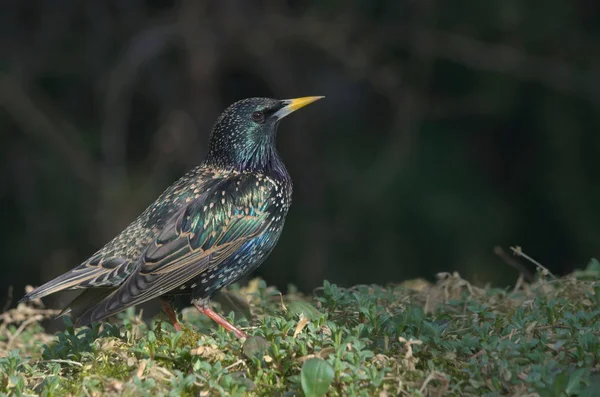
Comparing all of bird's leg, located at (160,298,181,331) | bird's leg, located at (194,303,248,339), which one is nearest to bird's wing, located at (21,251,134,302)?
bird's leg, located at (160,298,181,331)

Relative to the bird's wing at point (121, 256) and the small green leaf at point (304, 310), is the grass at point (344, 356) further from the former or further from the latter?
the bird's wing at point (121, 256)

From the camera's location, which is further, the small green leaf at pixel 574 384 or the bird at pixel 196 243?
the bird at pixel 196 243

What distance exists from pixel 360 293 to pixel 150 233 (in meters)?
0.87

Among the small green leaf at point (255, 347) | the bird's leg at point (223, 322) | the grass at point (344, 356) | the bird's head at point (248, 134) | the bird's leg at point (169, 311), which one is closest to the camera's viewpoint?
the grass at point (344, 356)

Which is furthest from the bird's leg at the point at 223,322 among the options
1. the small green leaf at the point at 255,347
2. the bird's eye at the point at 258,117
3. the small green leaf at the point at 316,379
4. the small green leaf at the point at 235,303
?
the bird's eye at the point at 258,117

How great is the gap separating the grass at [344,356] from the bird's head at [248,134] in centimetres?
85

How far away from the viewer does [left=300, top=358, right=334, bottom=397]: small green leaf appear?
2580 mm

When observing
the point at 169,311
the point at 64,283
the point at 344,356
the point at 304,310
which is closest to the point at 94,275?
the point at 64,283

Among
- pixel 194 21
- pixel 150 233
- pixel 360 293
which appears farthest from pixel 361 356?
pixel 194 21

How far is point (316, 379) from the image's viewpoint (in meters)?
2.58

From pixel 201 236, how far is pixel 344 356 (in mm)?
1045

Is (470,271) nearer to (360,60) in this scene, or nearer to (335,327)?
(360,60)

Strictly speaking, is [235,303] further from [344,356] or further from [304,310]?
[344,356]

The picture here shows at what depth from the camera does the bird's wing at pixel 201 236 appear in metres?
3.38
